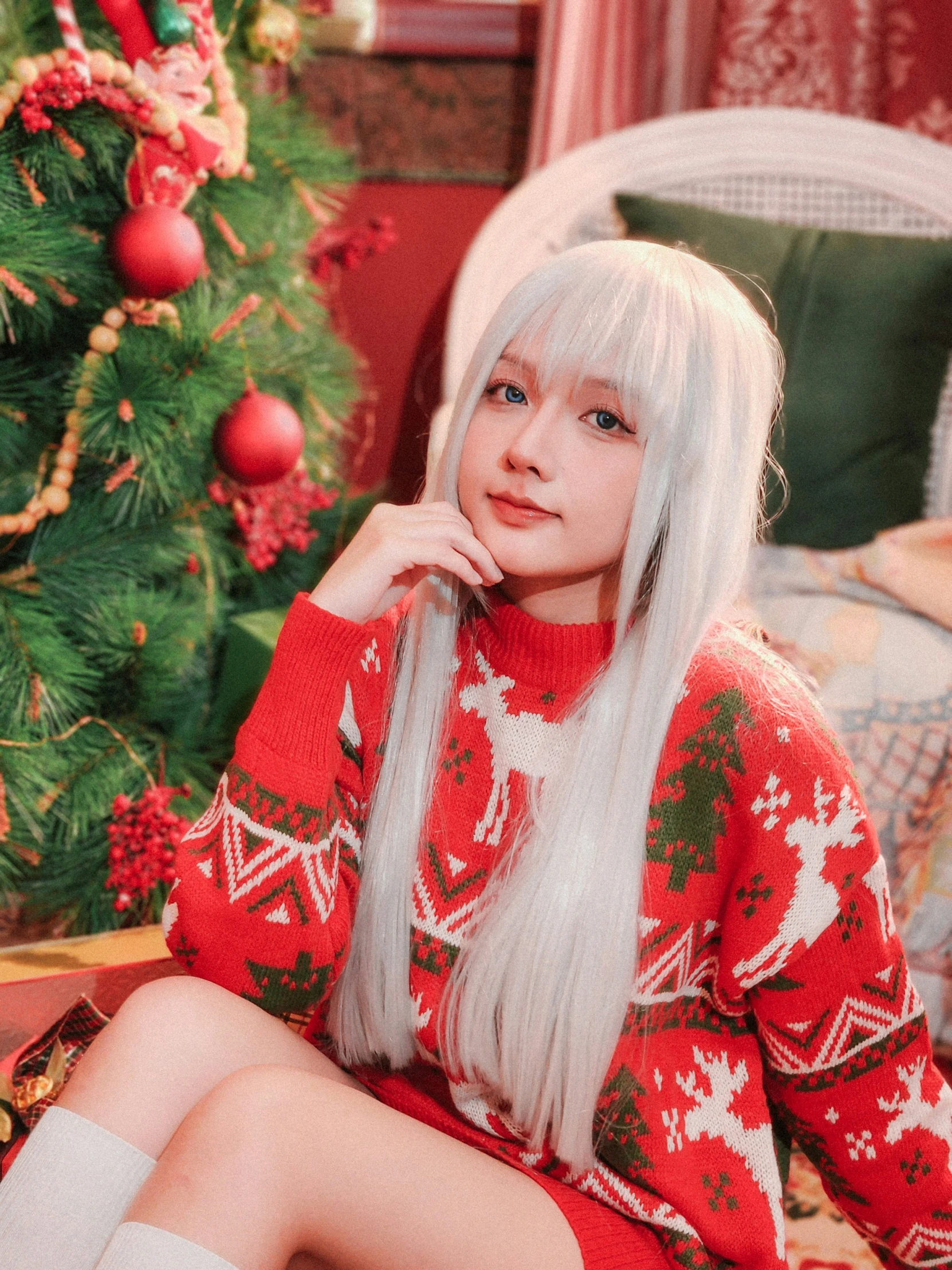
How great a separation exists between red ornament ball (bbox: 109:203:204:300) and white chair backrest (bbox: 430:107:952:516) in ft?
1.91

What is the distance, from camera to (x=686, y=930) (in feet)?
2.54

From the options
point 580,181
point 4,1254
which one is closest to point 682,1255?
point 4,1254

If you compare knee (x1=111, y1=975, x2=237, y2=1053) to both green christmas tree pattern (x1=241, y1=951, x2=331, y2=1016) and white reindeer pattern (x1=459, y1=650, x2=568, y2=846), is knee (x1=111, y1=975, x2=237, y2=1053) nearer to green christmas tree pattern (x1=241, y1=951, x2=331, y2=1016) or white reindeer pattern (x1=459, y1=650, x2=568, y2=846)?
green christmas tree pattern (x1=241, y1=951, x2=331, y2=1016)

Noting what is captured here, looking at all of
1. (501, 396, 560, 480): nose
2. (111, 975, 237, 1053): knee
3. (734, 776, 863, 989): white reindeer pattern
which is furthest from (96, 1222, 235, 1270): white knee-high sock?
(501, 396, 560, 480): nose

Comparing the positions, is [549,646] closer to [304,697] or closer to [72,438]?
[304,697]

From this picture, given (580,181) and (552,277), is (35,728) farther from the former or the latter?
(580,181)

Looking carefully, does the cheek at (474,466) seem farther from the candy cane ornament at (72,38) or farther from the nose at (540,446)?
the candy cane ornament at (72,38)

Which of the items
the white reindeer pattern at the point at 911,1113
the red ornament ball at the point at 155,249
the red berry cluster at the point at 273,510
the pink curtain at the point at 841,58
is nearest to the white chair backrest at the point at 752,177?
the pink curtain at the point at 841,58

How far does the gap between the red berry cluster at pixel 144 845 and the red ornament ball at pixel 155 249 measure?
482mm

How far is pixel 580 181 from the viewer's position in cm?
165

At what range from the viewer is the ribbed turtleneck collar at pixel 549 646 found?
0.79 m

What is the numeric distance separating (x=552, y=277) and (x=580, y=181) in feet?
3.27

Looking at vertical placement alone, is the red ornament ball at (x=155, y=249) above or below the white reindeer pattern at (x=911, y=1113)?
above

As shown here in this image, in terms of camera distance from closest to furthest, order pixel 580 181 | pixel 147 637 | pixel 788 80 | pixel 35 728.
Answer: pixel 35 728 < pixel 147 637 < pixel 580 181 < pixel 788 80
